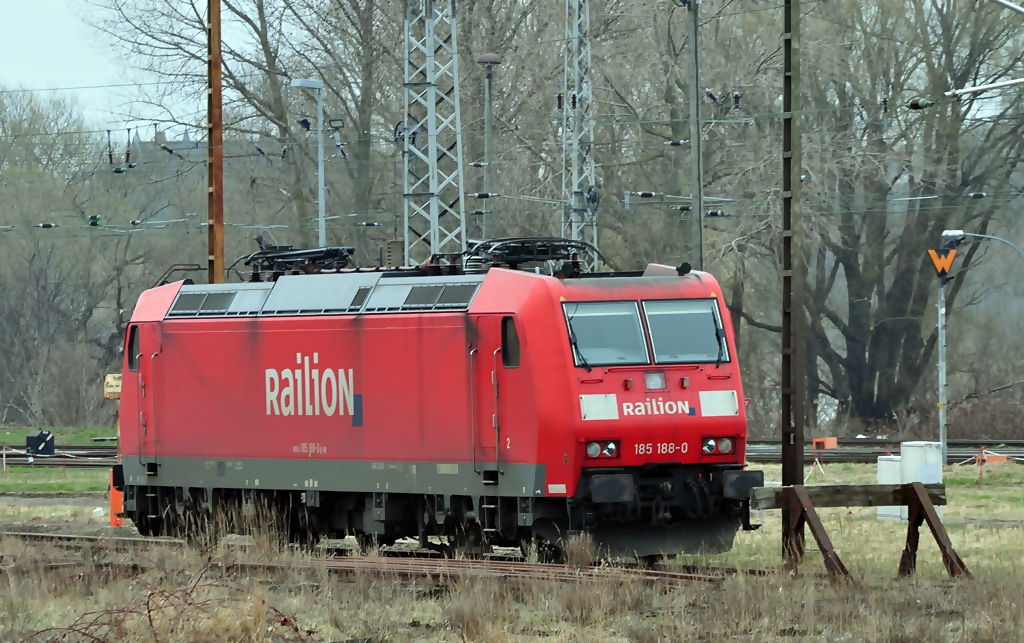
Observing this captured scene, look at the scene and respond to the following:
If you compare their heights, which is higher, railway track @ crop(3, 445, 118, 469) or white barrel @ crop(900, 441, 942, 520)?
white barrel @ crop(900, 441, 942, 520)

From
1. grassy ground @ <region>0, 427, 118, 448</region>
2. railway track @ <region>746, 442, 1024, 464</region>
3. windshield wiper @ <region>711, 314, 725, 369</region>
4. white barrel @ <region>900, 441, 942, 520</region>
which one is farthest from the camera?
grassy ground @ <region>0, 427, 118, 448</region>

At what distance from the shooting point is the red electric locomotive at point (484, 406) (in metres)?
15.6

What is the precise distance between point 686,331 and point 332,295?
14.3 feet

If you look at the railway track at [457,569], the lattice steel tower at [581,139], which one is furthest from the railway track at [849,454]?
the railway track at [457,569]

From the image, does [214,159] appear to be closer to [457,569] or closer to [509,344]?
[509,344]

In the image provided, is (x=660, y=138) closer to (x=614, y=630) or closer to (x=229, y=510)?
(x=229, y=510)

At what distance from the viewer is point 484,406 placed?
1612cm

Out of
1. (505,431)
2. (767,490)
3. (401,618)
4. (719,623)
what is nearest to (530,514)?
(505,431)

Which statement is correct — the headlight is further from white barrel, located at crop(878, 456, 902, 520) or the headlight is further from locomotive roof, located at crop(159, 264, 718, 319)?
white barrel, located at crop(878, 456, 902, 520)

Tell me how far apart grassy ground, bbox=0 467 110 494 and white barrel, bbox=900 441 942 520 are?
55.2 ft

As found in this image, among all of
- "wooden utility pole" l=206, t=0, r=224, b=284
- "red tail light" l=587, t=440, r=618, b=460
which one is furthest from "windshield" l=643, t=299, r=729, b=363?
"wooden utility pole" l=206, t=0, r=224, b=284

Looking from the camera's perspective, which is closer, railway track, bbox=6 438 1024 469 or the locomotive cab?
the locomotive cab

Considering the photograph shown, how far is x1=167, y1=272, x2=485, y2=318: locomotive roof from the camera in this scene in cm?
1692

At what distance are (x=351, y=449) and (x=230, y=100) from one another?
29.9 metres
